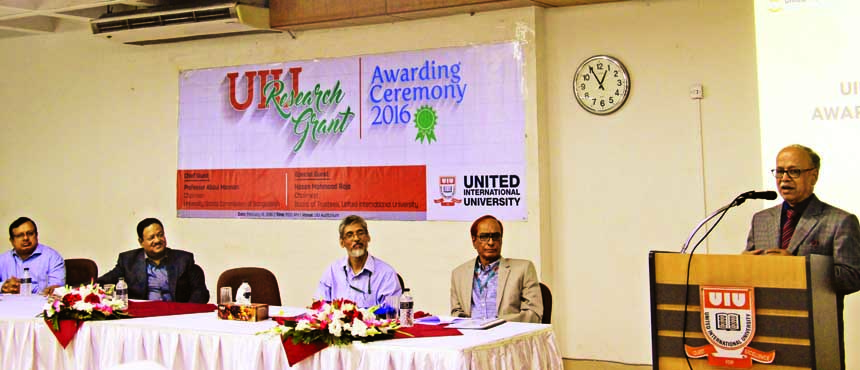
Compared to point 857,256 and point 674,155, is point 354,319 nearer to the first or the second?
point 857,256

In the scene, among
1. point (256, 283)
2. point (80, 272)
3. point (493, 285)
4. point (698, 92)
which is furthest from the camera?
point (80, 272)

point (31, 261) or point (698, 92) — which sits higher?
point (698, 92)

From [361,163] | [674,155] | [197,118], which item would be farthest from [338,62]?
[674,155]

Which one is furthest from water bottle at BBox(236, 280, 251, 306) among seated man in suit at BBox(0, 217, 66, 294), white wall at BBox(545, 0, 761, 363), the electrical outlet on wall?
the electrical outlet on wall

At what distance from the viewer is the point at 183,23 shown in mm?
7750

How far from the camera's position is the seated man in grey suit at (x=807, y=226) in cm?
453

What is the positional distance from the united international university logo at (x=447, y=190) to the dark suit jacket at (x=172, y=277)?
199cm

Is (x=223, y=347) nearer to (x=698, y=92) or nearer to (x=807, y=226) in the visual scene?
(x=807, y=226)

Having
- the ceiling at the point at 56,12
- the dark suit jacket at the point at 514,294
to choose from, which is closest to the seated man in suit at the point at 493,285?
the dark suit jacket at the point at 514,294

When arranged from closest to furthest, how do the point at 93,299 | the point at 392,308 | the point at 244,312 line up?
the point at 392,308 < the point at 244,312 < the point at 93,299

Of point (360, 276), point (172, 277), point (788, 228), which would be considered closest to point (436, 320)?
point (360, 276)

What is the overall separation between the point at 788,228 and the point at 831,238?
0.23 metres

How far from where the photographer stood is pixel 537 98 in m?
7.00

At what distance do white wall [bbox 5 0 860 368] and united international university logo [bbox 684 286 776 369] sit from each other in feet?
8.81
